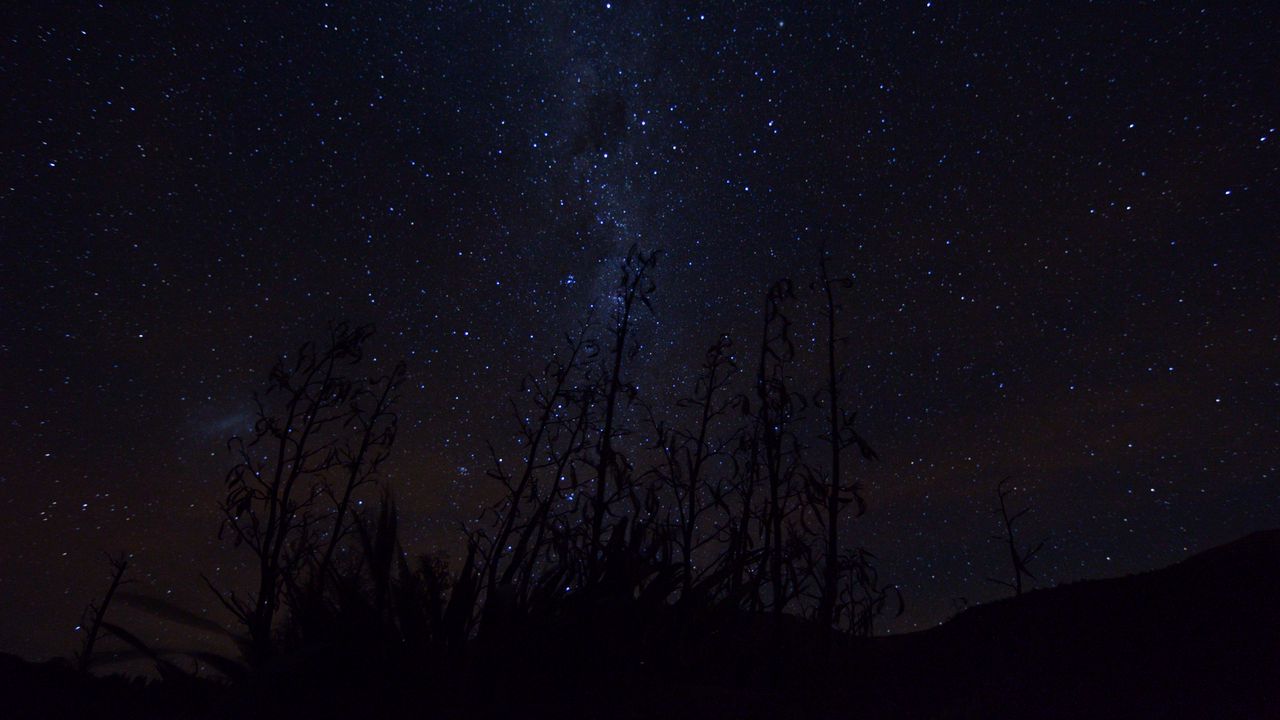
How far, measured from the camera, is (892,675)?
193cm

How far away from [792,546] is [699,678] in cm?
81

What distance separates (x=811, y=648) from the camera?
8.44 ft

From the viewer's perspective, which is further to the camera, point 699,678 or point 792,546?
point 792,546

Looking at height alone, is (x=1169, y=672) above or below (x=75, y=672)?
above

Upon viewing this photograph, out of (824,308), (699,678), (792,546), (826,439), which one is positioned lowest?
(699,678)

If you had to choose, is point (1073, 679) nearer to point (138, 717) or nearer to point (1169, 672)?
point (1169, 672)

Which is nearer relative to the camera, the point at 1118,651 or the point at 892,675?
the point at 1118,651

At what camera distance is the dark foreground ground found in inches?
58.5

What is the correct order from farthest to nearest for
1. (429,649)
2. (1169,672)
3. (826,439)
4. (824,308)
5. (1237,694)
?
(824,308) < (826,439) < (429,649) < (1169,672) < (1237,694)

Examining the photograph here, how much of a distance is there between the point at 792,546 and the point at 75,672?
242 cm

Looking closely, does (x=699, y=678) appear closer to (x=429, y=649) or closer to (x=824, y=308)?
(x=429, y=649)

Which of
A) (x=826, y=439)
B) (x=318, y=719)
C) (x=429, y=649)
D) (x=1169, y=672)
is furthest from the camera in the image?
(x=826, y=439)

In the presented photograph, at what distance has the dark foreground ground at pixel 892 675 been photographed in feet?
4.87

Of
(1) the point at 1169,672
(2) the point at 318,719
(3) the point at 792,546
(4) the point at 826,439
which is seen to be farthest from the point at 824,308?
(2) the point at 318,719
